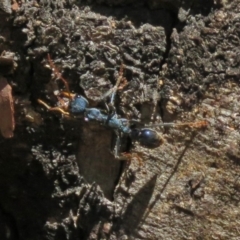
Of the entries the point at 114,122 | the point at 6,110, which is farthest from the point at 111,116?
the point at 6,110

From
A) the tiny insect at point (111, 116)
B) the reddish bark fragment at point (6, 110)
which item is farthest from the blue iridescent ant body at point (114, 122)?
the reddish bark fragment at point (6, 110)

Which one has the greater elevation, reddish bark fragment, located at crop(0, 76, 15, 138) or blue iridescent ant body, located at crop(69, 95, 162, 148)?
blue iridescent ant body, located at crop(69, 95, 162, 148)

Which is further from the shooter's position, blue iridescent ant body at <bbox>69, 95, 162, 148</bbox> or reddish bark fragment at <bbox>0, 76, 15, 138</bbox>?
reddish bark fragment at <bbox>0, 76, 15, 138</bbox>

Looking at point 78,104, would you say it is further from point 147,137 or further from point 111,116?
point 147,137

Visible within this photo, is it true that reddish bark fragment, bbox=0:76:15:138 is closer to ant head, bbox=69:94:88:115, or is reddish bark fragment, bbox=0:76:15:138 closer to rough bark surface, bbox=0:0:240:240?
rough bark surface, bbox=0:0:240:240

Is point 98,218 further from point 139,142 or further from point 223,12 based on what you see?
point 223,12

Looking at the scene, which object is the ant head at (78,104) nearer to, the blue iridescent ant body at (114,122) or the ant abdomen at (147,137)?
the blue iridescent ant body at (114,122)

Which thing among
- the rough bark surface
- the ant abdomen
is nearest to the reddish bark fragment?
the rough bark surface
